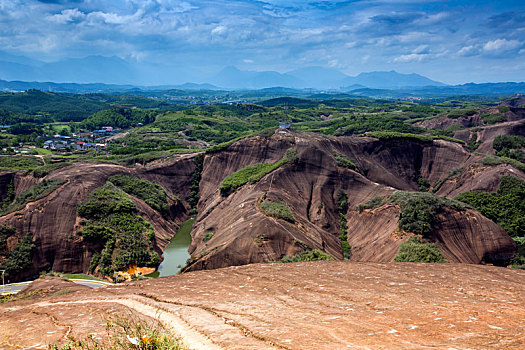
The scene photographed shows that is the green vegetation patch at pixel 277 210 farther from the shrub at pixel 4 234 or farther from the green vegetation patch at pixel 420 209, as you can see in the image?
the shrub at pixel 4 234

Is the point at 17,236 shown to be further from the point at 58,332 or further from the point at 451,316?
the point at 451,316

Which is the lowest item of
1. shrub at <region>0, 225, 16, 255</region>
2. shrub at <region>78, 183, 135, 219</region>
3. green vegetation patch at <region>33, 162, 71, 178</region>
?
shrub at <region>0, 225, 16, 255</region>

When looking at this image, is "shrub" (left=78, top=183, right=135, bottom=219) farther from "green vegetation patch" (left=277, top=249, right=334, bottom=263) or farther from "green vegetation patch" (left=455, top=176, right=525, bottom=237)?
"green vegetation patch" (left=455, top=176, right=525, bottom=237)

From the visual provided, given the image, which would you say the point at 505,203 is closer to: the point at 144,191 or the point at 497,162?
the point at 497,162

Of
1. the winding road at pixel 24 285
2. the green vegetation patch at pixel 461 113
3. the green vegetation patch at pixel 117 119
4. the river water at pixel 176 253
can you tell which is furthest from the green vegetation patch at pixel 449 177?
the green vegetation patch at pixel 117 119

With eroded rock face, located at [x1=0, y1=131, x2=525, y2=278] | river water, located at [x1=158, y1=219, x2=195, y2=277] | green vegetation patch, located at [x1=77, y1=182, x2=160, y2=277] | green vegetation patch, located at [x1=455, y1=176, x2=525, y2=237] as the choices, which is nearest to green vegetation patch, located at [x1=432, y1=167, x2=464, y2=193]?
eroded rock face, located at [x1=0, y1=131, x2=525, y2=278]

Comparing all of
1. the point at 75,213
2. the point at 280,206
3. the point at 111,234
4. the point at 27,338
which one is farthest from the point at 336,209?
the point at 27,338
